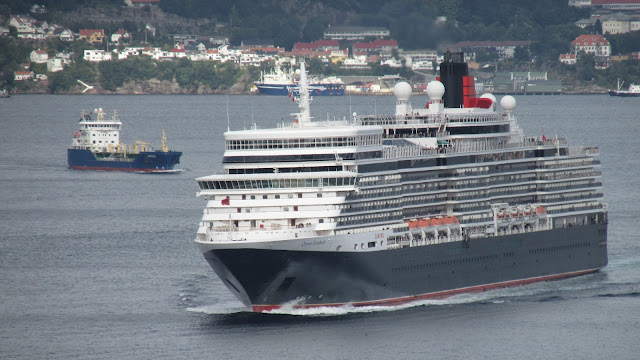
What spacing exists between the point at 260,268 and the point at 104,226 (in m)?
29.9

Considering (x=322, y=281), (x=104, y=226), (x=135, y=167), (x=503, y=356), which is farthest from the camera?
(x=135, y=167)

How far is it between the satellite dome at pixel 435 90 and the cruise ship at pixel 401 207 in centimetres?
11

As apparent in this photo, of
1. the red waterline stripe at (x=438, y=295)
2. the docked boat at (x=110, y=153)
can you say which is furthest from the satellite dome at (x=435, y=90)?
the docked boat at (x=110, y=153)

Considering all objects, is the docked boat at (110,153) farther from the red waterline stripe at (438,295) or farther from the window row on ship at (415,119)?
the red waterline stripe at (438,295)

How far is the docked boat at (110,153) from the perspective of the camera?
124 meters

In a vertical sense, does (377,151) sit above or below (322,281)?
above

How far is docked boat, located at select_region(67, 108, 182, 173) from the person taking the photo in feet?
406

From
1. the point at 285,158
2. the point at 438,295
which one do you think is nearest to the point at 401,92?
the point at 438,295

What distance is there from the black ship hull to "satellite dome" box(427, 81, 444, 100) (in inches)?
335

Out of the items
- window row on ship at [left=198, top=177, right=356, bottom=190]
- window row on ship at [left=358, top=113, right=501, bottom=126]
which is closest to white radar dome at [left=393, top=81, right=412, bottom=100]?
window row on ship at [left=358, top=113, right=501, bottom=126]

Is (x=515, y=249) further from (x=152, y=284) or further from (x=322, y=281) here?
(x=152, y=284)

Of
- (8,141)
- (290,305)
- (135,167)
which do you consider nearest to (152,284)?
(290,305)

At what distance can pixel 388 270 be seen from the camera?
6234 centimetres

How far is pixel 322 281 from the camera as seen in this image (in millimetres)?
60406
